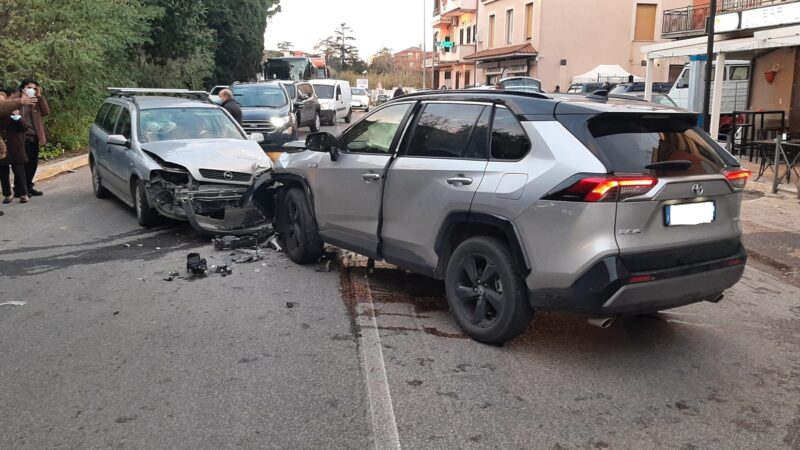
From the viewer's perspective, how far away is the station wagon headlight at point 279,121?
17828mm

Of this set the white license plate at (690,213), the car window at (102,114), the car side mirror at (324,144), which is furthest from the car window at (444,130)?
the car window at (102,114)

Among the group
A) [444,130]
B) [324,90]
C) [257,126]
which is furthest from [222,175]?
[324,90]

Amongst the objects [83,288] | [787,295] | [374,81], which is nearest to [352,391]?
[83,288]

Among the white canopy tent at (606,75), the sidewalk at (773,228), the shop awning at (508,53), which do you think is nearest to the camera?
the sidewalk at (773,228)

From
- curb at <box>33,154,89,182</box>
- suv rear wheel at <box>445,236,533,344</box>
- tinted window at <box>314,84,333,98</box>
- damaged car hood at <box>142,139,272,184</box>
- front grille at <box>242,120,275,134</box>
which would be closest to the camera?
suv rear wheel at <box>445,236,533,344</box>

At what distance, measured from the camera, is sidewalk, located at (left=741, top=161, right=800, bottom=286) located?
7072mm

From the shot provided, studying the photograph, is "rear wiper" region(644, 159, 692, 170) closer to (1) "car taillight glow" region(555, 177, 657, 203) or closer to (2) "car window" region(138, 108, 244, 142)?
(1) "car taillight glow" region(555, 177, 657, 203)

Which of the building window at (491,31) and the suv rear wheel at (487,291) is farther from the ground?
the building window at (491,31)

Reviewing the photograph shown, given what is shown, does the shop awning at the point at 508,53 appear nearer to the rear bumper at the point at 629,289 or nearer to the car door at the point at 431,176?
the car door at the point at 431,176

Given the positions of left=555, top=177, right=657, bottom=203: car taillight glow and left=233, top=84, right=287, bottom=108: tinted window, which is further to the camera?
left=233, top=84, right=287, bottom=108: tinted window

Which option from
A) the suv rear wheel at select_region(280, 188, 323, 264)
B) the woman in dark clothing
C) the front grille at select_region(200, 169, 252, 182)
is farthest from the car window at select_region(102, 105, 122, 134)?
the suv rear wheel at select_region(280, 188, 323, 264)

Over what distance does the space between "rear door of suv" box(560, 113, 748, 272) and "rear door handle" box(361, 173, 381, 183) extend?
184cm

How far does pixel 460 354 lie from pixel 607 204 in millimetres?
1421

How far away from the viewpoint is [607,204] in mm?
3959
